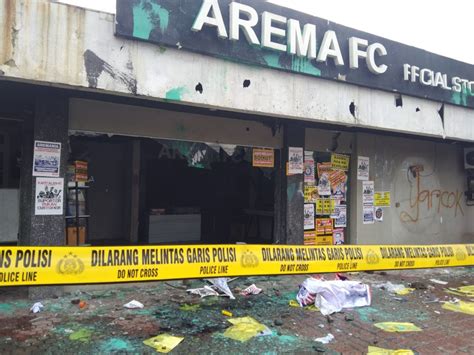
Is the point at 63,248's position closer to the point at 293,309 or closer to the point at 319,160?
the point at 293,309

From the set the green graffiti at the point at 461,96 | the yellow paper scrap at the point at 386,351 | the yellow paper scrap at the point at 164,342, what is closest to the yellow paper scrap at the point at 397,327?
the yellow paper scrap at the point at 386,351

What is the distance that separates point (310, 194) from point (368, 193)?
1.65 m

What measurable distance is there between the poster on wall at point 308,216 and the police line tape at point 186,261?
2425mm

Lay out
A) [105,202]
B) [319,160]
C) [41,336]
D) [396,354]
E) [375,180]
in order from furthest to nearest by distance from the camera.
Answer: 1. [105,202]
2. [375,180]
3. [319,160]
4. [41,336]
5. [396,354]

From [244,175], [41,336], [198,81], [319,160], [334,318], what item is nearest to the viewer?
[41,336]

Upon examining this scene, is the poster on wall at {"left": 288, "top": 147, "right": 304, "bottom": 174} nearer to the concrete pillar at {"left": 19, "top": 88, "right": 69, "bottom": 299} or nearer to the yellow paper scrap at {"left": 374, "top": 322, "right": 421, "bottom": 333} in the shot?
the yellow paper scrap at {"left": 374, "top": 322, "right": 421, "bottom": 333}

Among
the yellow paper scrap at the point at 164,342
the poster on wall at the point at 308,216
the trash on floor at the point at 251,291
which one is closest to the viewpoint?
the yellow paper scrap at the point at 164,342

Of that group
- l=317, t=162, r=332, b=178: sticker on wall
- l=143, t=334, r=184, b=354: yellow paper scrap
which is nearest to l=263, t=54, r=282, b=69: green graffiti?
l=317, t=162, r=332, b=178: sticker on wall

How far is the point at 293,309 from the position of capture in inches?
234

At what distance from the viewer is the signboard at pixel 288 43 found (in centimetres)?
563

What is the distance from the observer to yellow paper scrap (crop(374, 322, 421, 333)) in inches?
205

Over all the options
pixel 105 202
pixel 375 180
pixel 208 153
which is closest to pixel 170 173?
pixel 105 202

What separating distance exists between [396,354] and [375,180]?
19.6ft

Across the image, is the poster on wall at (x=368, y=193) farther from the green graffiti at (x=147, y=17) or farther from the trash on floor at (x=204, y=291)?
the green graffiti at (x=147, y=17)
